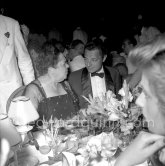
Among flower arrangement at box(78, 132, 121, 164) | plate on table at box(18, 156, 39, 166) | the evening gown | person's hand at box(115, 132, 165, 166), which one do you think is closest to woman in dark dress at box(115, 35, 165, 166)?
person's hand at box(115, 132, 165, 166)

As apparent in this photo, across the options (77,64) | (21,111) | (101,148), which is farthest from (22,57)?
(101,148)

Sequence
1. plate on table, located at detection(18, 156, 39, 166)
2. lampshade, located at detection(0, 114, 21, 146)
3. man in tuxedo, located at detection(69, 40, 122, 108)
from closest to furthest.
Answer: lampshade, located at detection(0, 114, 21, 146)
plate on table, located at detection(18, 156, 39, 166)
man in tuxedo, located at detection(69, 40, 122, 108)

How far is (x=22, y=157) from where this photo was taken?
192cm

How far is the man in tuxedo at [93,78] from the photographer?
347 centimetres

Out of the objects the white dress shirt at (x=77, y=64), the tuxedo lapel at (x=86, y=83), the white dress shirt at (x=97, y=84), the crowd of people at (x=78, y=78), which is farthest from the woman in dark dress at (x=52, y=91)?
the white dress shirt at (x=77, y=64)

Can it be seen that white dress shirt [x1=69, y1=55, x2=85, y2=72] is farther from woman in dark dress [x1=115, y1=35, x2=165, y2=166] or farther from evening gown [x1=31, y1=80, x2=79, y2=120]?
woman in dark dress [x1=115, y1=35, x2=165, y2=166]

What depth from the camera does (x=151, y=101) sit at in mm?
1197

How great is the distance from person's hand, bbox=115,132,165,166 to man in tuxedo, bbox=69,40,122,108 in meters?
1.93

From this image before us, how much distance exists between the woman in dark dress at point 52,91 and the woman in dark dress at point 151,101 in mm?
1347

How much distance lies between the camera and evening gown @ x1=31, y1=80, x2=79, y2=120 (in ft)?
8.96

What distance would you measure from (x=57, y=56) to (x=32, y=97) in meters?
0.52

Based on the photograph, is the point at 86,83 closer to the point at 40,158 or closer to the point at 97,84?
the point at 97,84

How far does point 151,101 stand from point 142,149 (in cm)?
39

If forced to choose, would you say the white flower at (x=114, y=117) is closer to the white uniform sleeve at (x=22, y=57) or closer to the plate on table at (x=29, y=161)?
the plate on table at (x=29, y=161)
